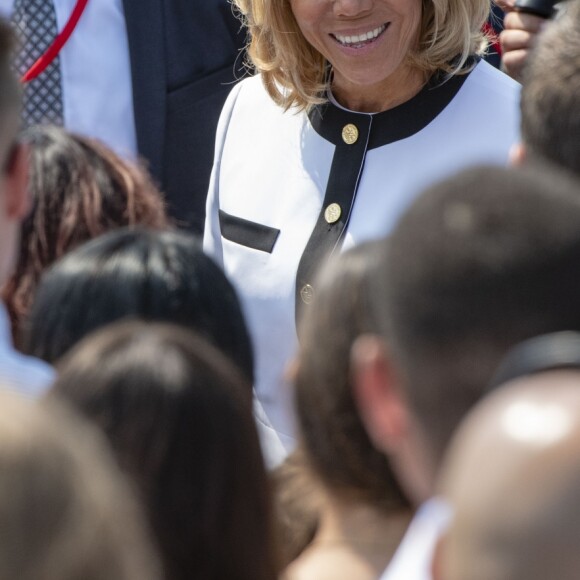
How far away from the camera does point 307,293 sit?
117 inches

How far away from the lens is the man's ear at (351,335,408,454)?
4.60 ft

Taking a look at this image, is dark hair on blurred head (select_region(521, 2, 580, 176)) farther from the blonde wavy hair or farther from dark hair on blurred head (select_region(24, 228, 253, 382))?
the blonde wavy hair

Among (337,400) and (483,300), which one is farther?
(337,400)

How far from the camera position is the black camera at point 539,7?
3070mm

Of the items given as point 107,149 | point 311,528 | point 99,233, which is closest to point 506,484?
point 311,528

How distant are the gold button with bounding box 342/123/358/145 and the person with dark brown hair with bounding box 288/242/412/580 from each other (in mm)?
1320

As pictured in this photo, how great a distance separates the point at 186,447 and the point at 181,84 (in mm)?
2429

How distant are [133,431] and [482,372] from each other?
435 mm

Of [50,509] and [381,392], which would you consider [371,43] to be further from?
[50,509]

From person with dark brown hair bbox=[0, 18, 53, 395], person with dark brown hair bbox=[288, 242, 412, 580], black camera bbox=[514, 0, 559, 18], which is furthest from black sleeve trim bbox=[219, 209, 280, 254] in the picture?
person with dark brown hair bbox=[288, 242, 412, 580]

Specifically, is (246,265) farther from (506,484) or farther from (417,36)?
(506,484)

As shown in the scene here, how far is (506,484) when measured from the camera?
0.91m

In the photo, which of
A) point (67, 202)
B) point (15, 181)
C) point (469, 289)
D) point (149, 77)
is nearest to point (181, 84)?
point (149, 77)

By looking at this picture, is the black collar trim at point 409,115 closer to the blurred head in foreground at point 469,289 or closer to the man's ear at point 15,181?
the man's ear at point 15,181
